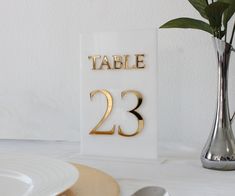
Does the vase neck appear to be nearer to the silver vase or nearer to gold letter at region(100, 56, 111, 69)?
the silver vase

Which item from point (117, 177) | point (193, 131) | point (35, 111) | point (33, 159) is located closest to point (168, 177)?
point (117, 177)

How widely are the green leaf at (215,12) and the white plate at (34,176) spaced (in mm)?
301

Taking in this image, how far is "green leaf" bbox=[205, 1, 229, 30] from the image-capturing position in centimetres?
55

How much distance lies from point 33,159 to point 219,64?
313mm

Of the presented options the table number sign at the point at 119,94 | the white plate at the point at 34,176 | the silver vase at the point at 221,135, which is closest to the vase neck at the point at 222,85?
the silver vase at the point at 221,135

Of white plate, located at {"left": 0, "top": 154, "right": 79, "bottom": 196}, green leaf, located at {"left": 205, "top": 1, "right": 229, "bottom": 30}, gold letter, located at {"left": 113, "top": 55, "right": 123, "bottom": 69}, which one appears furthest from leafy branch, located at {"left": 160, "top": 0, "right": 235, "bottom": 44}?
white plate, located at {"left": 0, "top": 154, "right": 79, "bottom": 196}

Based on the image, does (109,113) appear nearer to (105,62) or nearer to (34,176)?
(105,62)

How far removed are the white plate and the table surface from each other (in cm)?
9

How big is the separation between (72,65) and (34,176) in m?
0.51

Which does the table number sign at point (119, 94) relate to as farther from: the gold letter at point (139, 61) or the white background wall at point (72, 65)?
the white background wall at point (72, 65)

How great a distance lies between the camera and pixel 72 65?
899 mm

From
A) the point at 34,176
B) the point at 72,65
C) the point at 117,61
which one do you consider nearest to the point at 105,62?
the point at 117,61

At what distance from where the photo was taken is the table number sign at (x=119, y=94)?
0.67 m

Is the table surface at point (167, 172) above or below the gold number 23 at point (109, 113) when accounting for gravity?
below
